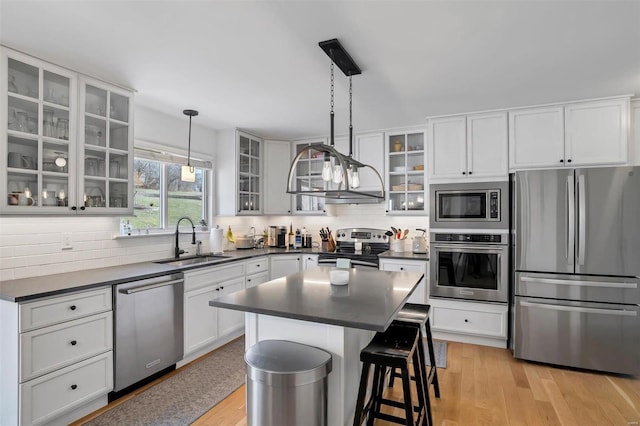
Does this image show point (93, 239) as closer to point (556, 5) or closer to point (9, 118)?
point (9, 118)

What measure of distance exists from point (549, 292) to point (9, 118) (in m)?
4.46

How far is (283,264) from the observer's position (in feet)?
14.5

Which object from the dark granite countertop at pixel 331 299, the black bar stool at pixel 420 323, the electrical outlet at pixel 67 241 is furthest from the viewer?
the electrical outlet at pixel 67 241

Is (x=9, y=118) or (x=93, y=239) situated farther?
(x=93, y=239)

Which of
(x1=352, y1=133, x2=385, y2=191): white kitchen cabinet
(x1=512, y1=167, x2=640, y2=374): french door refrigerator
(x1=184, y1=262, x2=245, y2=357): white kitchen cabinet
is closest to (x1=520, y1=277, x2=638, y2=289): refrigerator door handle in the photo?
(x1=512, y1=167, x2=640, y2=374): french door refrigerator

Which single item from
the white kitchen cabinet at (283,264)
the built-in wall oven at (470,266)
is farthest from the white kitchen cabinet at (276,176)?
the built-in wall oven at (470,266)

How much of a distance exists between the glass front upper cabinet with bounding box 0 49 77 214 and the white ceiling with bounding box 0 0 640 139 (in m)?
0.14

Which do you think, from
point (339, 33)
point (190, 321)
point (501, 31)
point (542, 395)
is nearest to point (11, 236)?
point (190, 321)

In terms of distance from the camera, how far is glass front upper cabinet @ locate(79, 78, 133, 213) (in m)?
2.61

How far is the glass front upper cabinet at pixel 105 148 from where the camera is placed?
103 inches

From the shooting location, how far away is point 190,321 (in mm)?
3123

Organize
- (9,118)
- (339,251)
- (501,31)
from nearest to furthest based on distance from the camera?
(501,31)
(9,118)
(339,251)

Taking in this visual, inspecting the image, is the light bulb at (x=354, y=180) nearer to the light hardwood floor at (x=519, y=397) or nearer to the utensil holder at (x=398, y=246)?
the light hardwood floor at (x=519, y=397)

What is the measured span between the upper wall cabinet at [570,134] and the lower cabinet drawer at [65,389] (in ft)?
13.2
